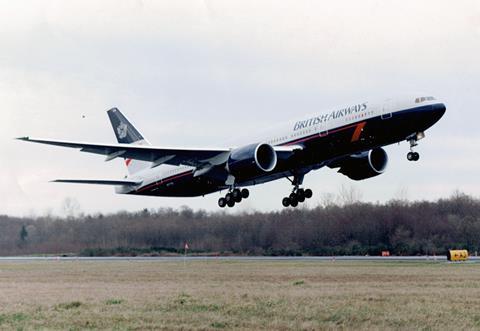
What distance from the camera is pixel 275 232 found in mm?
74125

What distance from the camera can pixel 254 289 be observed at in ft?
117

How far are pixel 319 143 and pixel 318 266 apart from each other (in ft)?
54.2

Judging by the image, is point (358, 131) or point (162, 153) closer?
point (358, 131)

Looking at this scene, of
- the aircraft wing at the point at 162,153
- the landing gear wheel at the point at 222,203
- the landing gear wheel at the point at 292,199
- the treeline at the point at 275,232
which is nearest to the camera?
the aircraft wing at the point at 162,153

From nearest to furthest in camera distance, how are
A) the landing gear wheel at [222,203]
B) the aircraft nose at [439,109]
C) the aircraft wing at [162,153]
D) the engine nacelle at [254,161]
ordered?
the aircraft nose at [439,109]
the engine nacelle at [254,161]
the aircraft wing at [162,153]
the landing gear wheel at [222,203]

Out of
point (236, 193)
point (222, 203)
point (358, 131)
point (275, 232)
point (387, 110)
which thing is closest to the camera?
point (387, 110)

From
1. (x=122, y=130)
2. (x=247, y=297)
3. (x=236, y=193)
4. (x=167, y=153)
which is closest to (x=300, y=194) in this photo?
→ (x=236, y=193)

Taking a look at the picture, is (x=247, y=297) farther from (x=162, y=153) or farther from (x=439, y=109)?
(x=162, y=153)

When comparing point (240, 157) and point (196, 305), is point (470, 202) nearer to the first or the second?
point (240, 157)

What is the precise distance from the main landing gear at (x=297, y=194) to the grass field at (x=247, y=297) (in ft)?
12.8

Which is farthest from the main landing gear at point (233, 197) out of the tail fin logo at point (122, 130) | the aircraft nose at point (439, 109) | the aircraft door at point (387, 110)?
the tail fin logo at point (122, 130)

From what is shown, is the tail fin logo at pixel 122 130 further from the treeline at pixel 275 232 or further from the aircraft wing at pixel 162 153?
the treeline at pixel 275 232

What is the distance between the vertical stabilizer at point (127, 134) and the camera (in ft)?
170

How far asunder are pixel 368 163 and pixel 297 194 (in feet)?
13.0
